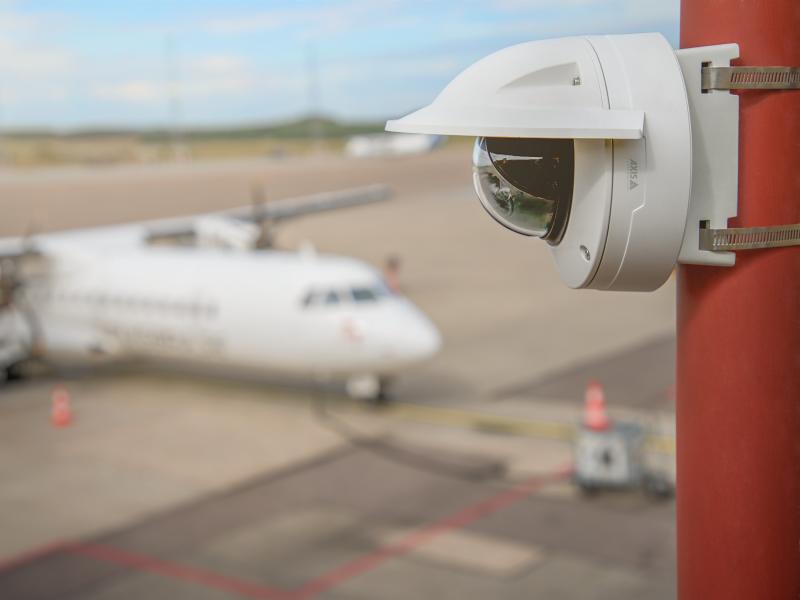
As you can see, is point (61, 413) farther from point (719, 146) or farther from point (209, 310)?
point (719, 146)

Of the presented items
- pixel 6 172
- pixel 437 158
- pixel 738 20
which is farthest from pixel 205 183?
pixel 738 20

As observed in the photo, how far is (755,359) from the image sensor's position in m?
1.97

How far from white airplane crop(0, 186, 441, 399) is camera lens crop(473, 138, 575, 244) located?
1297cm

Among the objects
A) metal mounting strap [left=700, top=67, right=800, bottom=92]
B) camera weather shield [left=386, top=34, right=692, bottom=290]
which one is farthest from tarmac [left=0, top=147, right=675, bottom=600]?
metal mounting strap [left=700, top=67, right=800, bottom=92]

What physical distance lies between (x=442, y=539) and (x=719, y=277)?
981 cm

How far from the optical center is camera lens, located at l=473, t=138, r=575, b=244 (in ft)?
7.09

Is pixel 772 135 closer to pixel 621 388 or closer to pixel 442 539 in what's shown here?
pixel 442 539

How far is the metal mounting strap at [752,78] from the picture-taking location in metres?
1.91

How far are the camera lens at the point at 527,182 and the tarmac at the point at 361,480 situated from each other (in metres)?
8.37

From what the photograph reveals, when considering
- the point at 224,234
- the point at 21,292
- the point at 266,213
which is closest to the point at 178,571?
the point at 21,292

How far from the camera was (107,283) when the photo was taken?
18500 mm

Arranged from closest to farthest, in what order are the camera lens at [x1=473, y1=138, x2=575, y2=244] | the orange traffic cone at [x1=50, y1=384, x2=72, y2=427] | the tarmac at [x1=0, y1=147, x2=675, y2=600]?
the camera lens at [x1=473, y1=138, x2=575, y2=244], the tarmac at [x1=0, y1=147, x2=675, y2=600], the orange traffic cone at [x1=50, y1=384, x2=72, y2=427]

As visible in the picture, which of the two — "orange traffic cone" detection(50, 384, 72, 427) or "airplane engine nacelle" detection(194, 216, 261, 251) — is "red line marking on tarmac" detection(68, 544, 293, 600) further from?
"airplane engine nacelle" detection(194, 216, 261, 251)

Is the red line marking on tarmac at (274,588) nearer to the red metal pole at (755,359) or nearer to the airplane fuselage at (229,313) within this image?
the airplane fuselage at (229,313)
